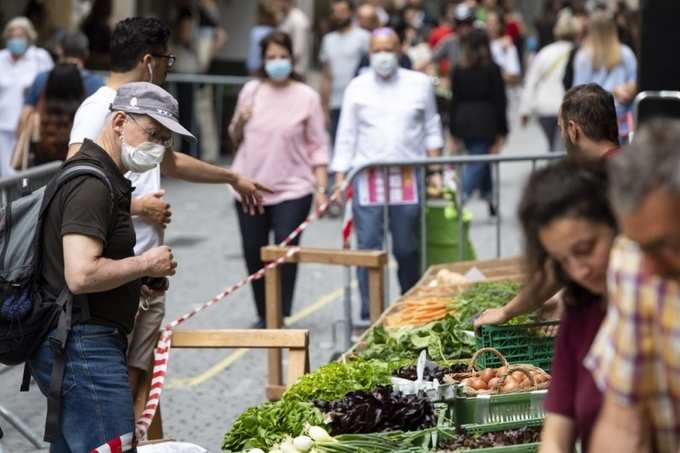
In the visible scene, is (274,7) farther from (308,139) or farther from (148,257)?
(148,257)

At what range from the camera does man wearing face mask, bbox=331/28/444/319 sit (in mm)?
10445

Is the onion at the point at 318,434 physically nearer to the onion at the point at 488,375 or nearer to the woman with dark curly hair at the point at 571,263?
the onion at the point at 488,375

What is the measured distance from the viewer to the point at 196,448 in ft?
19.1

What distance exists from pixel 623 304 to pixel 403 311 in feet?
16.1

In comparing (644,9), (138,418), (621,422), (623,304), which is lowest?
(138,418)

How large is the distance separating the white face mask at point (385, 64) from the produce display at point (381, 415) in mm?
5041

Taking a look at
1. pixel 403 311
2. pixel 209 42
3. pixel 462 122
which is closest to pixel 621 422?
pixel 403 311

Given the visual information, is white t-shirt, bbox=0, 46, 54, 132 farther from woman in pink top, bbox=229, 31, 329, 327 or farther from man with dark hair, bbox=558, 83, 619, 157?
man with dark hair, bbox=558, 83, 619, 157

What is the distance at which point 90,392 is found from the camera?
528 centimetres

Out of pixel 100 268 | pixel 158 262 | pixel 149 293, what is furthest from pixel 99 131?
pixel 100 268

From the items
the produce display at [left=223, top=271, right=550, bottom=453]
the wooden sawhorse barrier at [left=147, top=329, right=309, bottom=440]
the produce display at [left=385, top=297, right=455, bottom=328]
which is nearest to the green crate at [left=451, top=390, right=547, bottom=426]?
the produce display at [left=223, top=271, right=550, bottom=453]

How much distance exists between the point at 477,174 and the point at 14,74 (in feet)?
15.9

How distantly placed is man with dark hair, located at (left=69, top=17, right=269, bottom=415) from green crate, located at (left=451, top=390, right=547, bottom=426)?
1.74 m

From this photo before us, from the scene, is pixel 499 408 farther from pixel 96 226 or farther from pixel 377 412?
pixel 96 226
